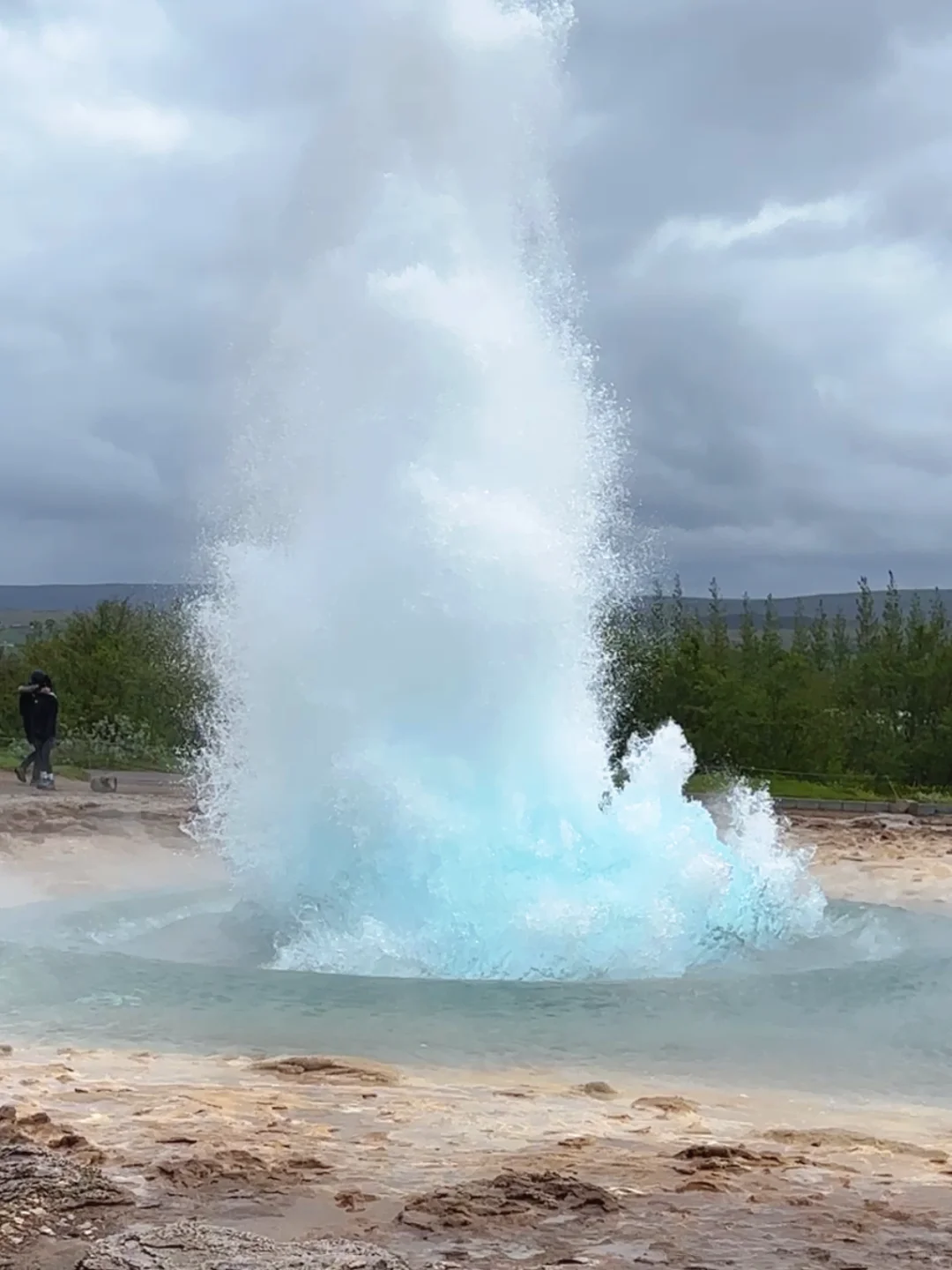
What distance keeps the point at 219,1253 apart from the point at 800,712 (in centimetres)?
2259

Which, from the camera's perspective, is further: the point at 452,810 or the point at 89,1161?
the point at 452,810

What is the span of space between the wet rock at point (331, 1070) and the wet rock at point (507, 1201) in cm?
180

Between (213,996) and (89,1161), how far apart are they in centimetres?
354

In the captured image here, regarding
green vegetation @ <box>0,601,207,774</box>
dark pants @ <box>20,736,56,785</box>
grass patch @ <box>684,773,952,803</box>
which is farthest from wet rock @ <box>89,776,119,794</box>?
grass patch @ <box>684,773,952,803</box>

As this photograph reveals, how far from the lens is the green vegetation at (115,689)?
69.4 feet

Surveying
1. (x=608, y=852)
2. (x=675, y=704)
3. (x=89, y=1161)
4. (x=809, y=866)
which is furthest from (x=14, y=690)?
(x=89, y=1161)

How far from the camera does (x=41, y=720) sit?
17.0 meters

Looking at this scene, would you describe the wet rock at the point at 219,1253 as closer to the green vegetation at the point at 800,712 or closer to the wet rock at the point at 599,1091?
the wet rock at the point at 599,1091

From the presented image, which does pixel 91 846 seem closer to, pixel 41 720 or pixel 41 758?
pixel 41 720

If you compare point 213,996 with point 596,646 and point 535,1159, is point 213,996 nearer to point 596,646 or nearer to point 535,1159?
point 535,1159

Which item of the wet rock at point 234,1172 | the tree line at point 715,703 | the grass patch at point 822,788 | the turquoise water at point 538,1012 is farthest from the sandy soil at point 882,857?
the wet rock at point 234,1172

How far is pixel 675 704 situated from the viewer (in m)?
25.2

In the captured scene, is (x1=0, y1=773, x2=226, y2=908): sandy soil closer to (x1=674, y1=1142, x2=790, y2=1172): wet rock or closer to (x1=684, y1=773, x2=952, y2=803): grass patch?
(x1=684, y1=773, x2=952, y2=803): grass patch

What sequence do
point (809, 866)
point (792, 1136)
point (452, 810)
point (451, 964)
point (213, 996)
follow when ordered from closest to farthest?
1. point (792, 1136)
2. point (213, 996)
3. point (451, 964)
4. point (452, 810)
5. point (809, 866)
